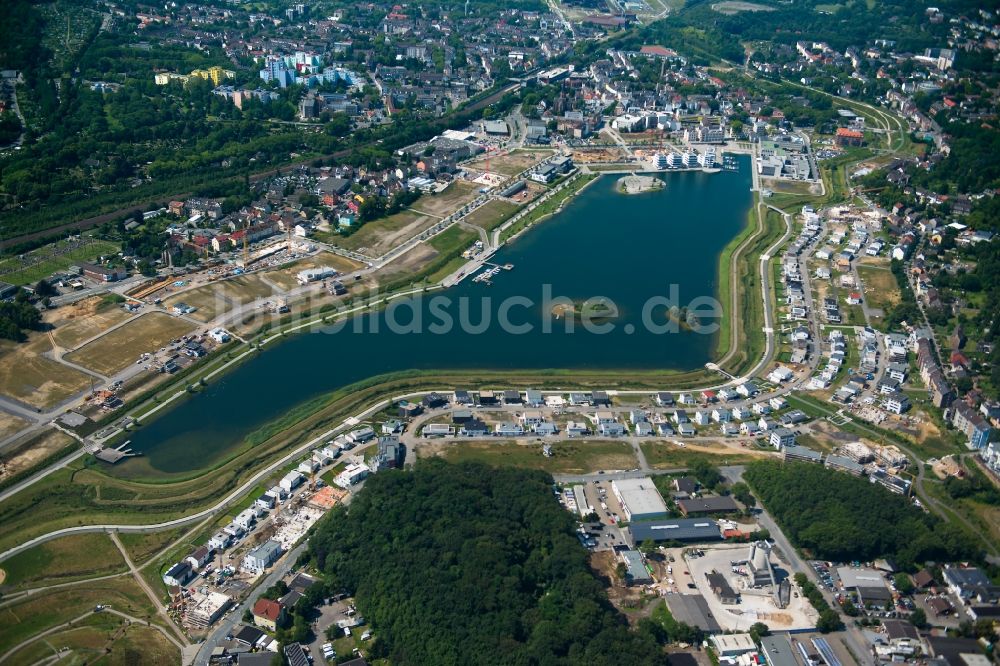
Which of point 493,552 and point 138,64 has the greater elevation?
point 138,64

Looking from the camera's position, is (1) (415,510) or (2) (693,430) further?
(2) (693,430)

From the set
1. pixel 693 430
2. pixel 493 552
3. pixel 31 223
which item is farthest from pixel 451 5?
pixel 493 552

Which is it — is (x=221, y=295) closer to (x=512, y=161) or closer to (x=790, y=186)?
(x=512, y=161)

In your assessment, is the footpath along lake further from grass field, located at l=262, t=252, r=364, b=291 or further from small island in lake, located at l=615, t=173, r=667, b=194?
grass field, located at l=262, t=252, r=364, b=291

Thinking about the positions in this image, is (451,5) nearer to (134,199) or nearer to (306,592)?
(134,199)

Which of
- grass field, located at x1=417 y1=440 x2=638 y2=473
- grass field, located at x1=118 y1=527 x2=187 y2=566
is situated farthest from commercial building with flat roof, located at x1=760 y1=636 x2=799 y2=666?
grass field, located at x1=118 y1=527 x2=187 y2=566

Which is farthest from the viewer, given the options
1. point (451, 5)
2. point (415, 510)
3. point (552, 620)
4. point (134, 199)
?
point (451, 5)
